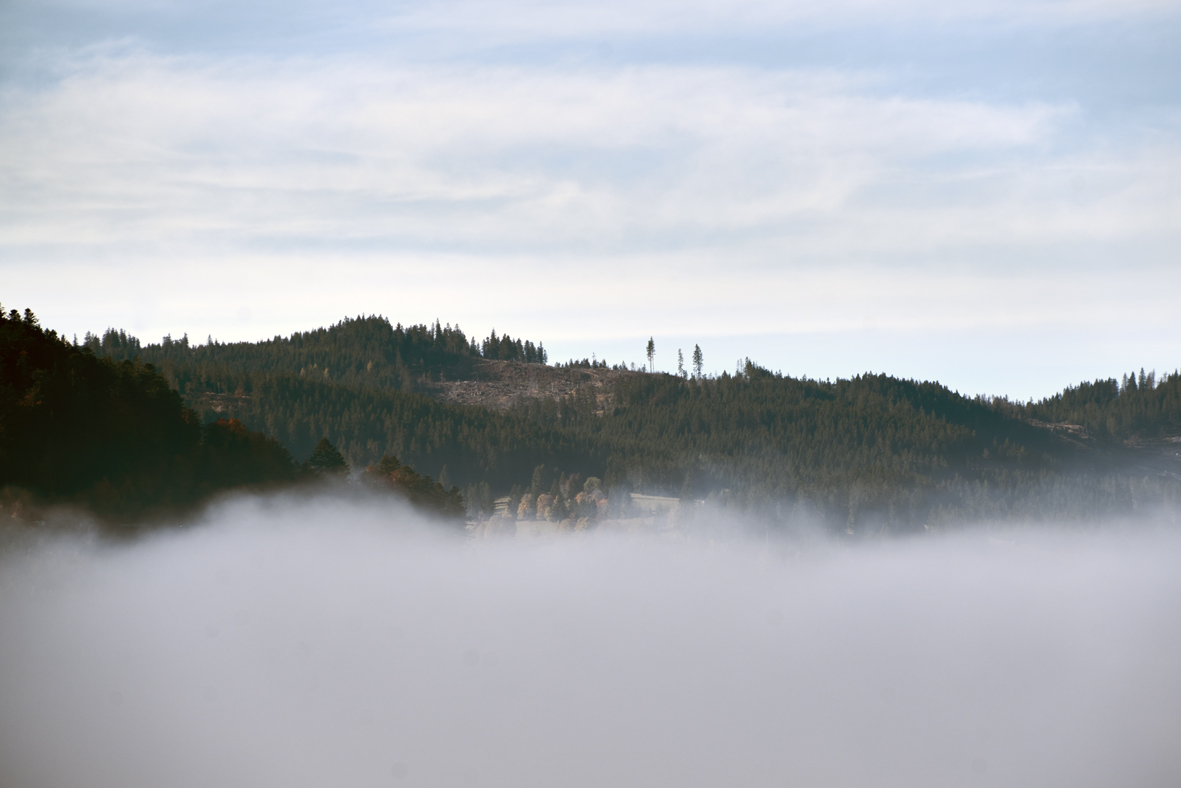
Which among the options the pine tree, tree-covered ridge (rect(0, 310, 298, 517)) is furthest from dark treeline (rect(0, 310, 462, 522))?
the pine tree

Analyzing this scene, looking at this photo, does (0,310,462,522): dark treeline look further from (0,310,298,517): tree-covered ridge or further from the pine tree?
the pine tree

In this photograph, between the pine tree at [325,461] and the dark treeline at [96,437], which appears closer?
the dark treeline at [96,437]

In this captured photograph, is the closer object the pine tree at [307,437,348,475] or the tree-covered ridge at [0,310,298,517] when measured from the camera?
the tree-covered ridge at [0,310,298,517]

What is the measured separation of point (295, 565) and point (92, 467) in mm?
88683

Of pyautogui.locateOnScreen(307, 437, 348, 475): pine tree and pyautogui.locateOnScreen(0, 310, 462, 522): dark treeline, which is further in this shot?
pyautogui.locateOnScreen(307, 437, 348, 475): pine tree

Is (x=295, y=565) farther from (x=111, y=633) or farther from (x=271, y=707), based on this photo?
(x=111, y=633)

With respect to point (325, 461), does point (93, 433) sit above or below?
above

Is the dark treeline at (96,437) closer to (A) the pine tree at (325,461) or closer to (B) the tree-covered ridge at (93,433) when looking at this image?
(B) the tree-covered ridge at (93,433)

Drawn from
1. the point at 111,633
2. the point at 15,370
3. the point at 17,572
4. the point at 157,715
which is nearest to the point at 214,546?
the point at 111,633

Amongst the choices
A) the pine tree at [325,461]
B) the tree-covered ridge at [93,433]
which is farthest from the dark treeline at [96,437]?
the pine tree at [325,461]

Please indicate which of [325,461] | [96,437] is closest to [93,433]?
[96,437]

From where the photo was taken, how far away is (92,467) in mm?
110500

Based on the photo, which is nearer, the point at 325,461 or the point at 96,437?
the point at 96,437

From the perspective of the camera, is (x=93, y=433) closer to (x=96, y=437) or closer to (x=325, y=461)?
(x=96, y=437)
